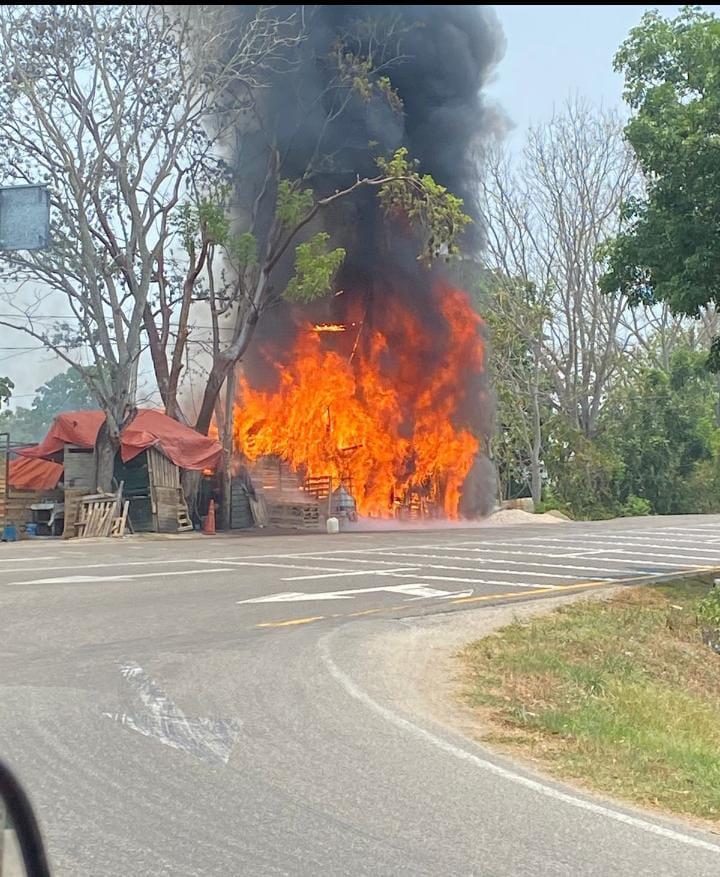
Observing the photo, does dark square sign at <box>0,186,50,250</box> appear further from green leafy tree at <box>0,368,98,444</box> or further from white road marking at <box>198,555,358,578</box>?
green leafy tree at <box>0,368,98,444</box>

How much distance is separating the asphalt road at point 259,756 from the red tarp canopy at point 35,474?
15.4m

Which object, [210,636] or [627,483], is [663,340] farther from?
[210,636]

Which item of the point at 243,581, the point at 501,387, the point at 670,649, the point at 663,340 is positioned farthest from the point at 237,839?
the point at 663,340

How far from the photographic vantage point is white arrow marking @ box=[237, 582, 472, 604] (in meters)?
12.9

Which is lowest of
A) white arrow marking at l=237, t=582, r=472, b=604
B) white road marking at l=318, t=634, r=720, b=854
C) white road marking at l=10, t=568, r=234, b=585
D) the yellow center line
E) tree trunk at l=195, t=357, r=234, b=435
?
white road marking at l=318, t=634, r=720, b=854

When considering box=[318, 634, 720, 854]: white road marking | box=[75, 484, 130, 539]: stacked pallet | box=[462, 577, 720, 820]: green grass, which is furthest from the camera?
box=[75, 484, 130, 539]: stacked pallet

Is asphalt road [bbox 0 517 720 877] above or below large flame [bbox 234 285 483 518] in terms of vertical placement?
below

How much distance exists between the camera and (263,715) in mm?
6930

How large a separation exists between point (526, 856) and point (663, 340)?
49.1 metres

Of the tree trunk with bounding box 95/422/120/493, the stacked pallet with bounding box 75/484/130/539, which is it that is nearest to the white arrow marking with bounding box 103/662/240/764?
the stacked pallet with bounding box 75/484/130/539

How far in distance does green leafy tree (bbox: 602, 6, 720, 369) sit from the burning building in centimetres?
1684

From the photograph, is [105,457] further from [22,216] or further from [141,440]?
[22,216]

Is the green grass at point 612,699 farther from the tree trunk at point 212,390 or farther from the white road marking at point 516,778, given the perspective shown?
the tree trunk at point 212,390

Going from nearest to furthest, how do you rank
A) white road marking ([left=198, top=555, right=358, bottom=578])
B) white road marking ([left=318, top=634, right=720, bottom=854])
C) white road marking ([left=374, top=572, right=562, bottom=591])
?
1. white road marking ([left=318, top=634, right=720, bottom=854])
2. white road marking ([left=374, top=572, right=562, bottom=591])
3. white road marking ([left=198, top=555, right=358, bottom=578])
